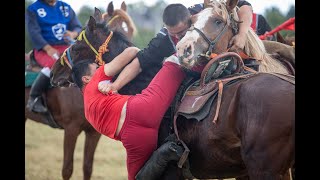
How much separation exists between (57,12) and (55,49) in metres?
0.53

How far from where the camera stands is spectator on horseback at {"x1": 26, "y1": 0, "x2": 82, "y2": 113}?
7180mm

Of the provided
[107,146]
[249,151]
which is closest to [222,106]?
[249,151]

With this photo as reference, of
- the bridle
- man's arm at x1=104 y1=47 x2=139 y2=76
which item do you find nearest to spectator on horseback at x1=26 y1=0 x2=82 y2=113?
man's arm at x1=104 y1=47 x2=139 y2=76

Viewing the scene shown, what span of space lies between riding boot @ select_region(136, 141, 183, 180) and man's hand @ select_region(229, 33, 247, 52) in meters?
0.87

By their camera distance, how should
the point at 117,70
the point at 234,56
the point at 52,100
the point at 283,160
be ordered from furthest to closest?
the point at 52,100 → the point at 117,70 → the point at 234,56 → the point at 283,160

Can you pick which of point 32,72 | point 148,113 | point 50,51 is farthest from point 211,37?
point 32,72

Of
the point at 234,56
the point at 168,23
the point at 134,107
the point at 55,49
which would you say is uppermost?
the point at 168,23

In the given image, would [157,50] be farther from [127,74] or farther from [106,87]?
[106,87]

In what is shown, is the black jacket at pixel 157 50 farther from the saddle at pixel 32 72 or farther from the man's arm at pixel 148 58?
the saddle at pixel 32 72

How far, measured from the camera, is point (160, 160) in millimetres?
3555

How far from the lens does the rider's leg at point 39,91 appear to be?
712 centimetres

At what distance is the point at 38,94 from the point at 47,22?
1043 mm
